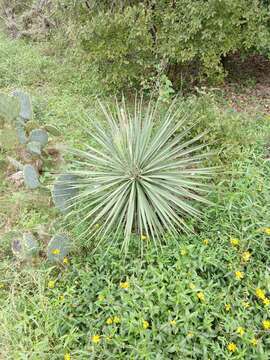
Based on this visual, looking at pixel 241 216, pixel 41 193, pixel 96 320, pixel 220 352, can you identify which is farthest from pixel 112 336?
pixel 41 193

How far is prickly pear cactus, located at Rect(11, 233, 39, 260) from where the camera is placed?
2250mm

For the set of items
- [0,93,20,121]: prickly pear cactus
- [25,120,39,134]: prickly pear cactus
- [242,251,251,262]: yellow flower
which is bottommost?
[242,251,251,262]: yellow flower

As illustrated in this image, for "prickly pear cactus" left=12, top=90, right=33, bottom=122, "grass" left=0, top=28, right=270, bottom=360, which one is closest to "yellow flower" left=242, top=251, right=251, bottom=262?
"grass" left=0, top=28, right=270, bottom=360

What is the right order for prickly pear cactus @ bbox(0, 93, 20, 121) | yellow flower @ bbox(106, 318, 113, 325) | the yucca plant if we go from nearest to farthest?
1. yellow flower @ bbox(106, 318, 113, 325)
2. the yucca plant
3. prickly pear cactus @ bbox(0, 93, 20, 121)

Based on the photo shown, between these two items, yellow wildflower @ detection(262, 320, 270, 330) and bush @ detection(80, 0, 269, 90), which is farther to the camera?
bush @ detection(80, 0, 269, 90)

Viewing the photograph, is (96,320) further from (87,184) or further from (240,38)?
(240,38)

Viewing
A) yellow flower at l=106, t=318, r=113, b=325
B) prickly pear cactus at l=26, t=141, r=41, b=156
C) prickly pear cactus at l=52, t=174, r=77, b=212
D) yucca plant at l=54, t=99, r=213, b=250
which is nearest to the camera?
yellow flower at l=106, t=318, r=113, b=325

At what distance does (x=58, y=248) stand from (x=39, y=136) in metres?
1.28

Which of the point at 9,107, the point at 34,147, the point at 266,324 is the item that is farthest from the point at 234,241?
the point at 9,107

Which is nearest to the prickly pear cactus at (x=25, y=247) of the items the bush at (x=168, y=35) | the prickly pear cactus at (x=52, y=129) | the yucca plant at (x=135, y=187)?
the yucca plant at (x=135, y=187)

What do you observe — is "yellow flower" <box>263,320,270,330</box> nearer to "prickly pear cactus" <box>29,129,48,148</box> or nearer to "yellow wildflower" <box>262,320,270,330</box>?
"yellow wildflower" <box>262,320,270,330</box>

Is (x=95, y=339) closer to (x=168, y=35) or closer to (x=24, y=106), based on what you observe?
(x=24, y=106)

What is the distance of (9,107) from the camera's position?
3133mm

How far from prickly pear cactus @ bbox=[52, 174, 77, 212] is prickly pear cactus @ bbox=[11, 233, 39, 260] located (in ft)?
0.97
